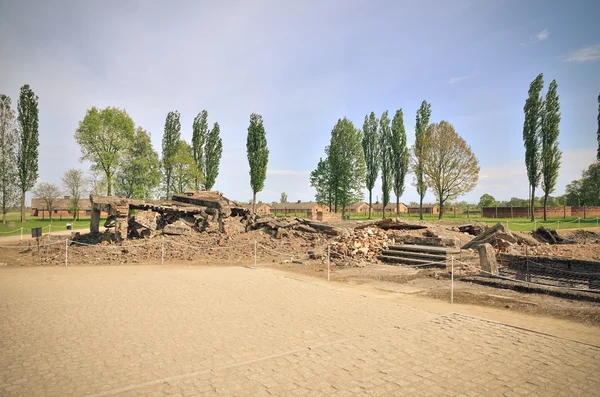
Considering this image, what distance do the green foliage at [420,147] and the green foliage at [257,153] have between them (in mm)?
19641

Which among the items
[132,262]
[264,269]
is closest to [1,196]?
[132,262]

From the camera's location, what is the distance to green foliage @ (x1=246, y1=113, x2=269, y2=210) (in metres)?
46.7

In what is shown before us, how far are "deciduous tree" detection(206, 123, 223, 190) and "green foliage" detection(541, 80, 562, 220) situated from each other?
40.5 metres

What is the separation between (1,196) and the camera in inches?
1551

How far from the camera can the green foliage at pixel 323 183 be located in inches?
2244

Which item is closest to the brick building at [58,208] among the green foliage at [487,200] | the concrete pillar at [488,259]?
the concrete pillar at [488,259]

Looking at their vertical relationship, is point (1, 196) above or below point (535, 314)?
above

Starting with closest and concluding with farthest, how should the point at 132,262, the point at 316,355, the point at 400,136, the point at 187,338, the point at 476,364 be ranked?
the point at 476,364 → the point at 316,355 → the point at 187,338 → the point at 132,262 → the point at 400,136

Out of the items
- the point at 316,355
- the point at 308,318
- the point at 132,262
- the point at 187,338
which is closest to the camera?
the point at 316,355

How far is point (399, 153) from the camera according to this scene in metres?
47.5

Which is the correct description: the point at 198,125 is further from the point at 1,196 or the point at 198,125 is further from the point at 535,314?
the point at 535,314

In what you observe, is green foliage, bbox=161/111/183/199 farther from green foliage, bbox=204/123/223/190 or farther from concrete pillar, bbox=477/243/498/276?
concrete pillar, bbox=477/243/498/276

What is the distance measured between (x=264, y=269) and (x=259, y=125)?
116ft

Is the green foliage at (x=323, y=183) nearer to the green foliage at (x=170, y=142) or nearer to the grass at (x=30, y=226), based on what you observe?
the green foliage at (x=170, y=142)
